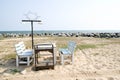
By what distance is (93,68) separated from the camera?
7.75 m

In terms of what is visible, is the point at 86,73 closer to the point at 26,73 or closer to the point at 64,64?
the point at 64,64

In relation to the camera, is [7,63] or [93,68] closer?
[93,68]

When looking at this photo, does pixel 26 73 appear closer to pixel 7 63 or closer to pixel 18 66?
pixel 18 66

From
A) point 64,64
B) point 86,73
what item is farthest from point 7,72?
point 86,73

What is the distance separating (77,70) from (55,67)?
40.7 inches

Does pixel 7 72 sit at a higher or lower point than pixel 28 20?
lower

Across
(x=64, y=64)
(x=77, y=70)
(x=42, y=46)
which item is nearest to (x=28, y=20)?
(x=42, y=46)

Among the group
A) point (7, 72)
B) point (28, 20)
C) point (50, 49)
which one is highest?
point (28, 20)

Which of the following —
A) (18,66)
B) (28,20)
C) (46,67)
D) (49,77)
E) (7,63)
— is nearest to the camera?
(49,77)

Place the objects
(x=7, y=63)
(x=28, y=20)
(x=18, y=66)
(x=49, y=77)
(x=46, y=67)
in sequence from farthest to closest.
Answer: (x=28, y=20), (x=7, y=63), (x=18, y=66), (x=46, y=67), (x=49, y=77)

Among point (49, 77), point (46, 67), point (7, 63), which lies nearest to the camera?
point (49, 77)

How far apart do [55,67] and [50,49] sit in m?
0.83

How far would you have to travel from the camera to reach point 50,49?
783 cm

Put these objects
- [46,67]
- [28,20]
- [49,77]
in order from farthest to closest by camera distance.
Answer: [28,20], [46,67], [49,77]
